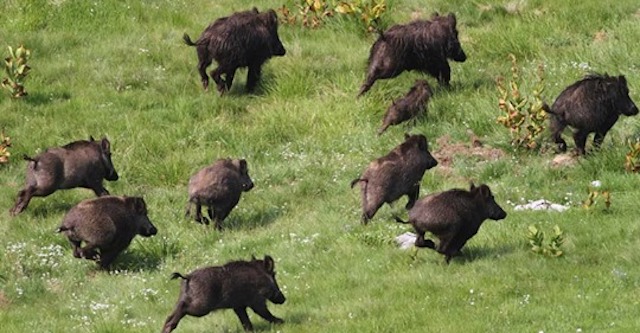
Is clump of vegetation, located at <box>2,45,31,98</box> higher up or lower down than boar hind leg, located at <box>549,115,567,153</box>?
lower down

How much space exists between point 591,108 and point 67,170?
635 centimetres

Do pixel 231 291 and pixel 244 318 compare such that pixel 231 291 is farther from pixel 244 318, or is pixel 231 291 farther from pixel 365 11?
pixel 365 11

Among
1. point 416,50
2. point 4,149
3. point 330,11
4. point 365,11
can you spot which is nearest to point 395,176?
point 416,50

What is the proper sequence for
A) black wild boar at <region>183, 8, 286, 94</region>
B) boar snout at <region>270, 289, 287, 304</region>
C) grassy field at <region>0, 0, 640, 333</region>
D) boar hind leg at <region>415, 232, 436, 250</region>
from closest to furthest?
boar snout at <region>270, 289, 287, 304</region>
grassy field at <region>0, 0, 640, 333</region>
boar hind leg at <region>415, 232, 436, 250</region>
black wild boar at <region>183, 8, 286, 94</region>

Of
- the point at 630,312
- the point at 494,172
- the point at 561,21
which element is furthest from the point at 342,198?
the point at 561,21

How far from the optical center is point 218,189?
1564cm

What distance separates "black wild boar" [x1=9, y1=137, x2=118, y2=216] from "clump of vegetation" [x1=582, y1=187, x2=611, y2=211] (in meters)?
5.82

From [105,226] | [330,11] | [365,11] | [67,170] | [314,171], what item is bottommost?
[330,11]

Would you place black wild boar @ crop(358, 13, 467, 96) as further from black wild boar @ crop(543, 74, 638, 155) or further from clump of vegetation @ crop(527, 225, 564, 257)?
clump of vegetation @ crop(527, 225, 564, 257)

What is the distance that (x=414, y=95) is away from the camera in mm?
18688

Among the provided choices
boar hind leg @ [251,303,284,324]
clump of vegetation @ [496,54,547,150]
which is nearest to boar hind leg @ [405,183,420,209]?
clump of vegetation @ [496,54,547,150]

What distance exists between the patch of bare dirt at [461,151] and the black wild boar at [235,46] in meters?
3.49

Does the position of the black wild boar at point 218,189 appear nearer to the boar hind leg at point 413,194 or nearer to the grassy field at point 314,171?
the grassy field at point 314,171

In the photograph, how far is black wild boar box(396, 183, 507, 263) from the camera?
13555 millimetres
